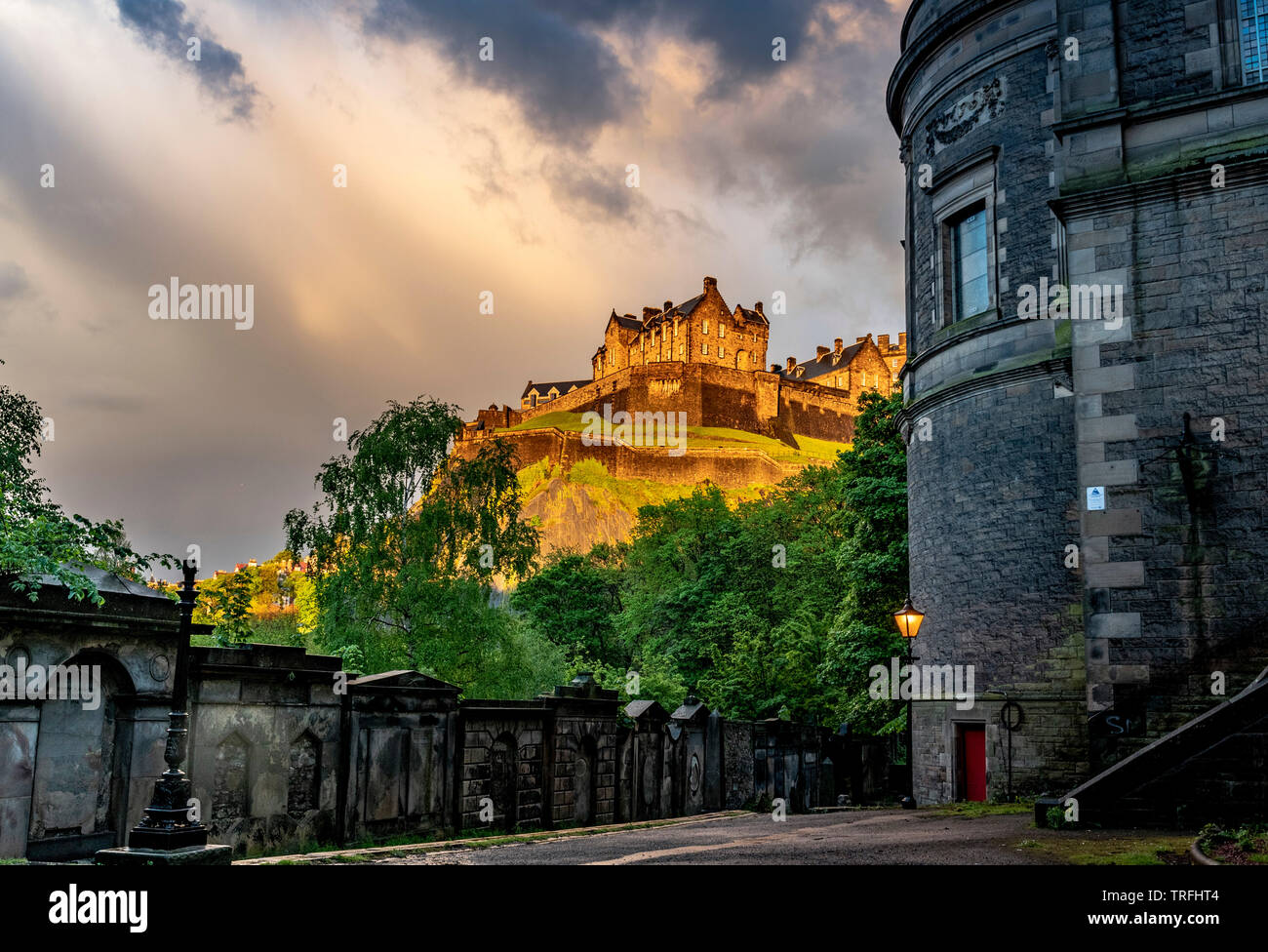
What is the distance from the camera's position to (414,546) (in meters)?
30.0

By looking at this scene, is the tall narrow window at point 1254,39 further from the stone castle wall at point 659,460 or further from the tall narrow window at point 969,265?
the stone castle wall at point 659,460

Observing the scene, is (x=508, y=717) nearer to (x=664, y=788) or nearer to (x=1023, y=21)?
(x=664, y=788)

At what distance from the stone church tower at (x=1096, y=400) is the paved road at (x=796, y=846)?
1.61 m

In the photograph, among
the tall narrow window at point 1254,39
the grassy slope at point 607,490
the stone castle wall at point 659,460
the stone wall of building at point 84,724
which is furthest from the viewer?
the stone castle wall at point 659,460

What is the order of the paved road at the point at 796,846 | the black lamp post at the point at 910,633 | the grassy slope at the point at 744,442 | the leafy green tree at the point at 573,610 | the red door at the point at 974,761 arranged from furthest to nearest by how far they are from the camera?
the grassy slope at the point at 744,442, the leafy green tree at the point at 573,610, the red door at the point at 974,761, the black lamp post at the point at 910,633, the paved road at the point at 796,846

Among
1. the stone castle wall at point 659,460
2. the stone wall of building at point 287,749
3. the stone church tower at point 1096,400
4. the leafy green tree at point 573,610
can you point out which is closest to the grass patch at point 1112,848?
the stone church tower at point 1096,400

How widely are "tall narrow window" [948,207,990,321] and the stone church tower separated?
6cm

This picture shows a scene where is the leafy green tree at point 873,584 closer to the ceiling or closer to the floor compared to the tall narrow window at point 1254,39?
closer to the floor

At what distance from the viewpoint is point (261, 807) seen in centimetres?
1141

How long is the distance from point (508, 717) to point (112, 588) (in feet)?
22.6

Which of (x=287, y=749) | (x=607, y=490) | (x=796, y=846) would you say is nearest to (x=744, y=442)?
(x=607, y=490)

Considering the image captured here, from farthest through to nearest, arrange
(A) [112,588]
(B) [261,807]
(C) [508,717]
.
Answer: (C) [508,717] < (B) [261,807] < (A) [112,588]

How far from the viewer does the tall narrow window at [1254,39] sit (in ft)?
47.0
